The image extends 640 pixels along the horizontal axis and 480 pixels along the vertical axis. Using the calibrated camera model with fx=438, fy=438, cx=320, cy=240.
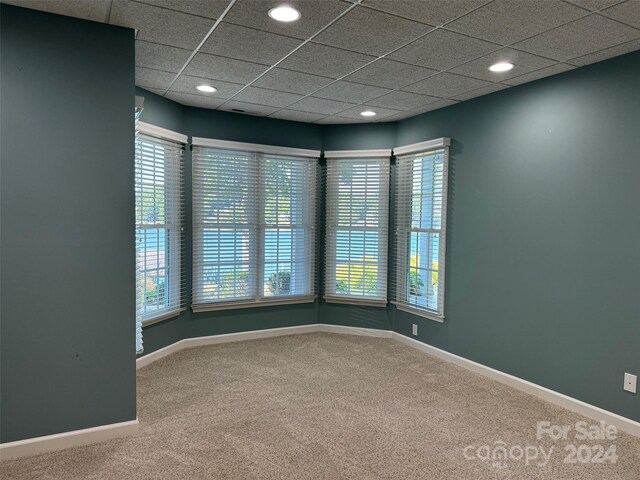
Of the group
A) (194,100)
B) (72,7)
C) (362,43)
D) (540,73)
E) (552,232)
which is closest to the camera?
(72,7)

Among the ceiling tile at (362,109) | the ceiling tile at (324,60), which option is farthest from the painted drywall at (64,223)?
the ceiling tile at (362,109)

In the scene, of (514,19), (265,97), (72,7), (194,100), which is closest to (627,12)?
(514,19)

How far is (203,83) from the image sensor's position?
3535 mm

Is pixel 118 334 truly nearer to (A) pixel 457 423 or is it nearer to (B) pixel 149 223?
(B) pixel 149 223

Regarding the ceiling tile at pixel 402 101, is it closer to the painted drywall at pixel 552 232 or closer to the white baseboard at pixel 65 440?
the painted drywall at pixel 552 232

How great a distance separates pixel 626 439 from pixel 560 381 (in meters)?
A: 0.56

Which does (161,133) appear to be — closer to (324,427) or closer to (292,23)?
(292,23)

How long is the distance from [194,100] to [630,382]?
4.09m

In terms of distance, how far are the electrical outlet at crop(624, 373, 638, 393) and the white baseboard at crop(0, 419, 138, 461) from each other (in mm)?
3095

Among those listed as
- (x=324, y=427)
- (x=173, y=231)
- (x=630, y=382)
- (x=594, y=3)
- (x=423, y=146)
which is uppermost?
(x=594, y=3)

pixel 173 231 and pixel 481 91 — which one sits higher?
pixel 481 91

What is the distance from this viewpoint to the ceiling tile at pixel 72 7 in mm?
2186

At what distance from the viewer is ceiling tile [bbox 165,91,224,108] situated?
3.95 m

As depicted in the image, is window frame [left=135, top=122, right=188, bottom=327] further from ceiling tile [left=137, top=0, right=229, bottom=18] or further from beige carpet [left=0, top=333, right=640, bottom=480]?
ceiling tile [left=137, top=0, right=229, bottom=18]
